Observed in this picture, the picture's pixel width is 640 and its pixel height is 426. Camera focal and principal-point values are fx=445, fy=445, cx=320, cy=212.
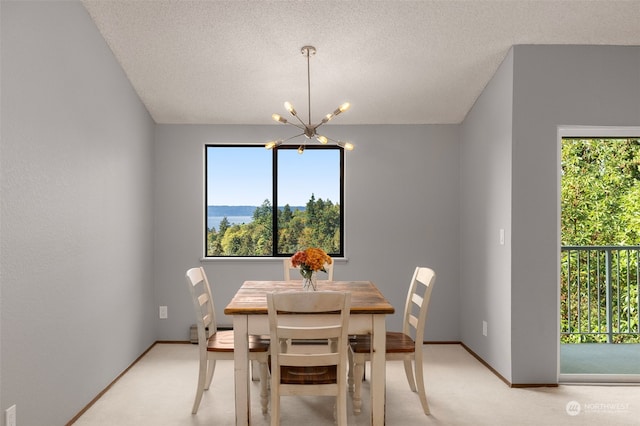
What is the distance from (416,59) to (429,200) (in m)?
1.55

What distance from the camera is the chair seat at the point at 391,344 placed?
2760 mm

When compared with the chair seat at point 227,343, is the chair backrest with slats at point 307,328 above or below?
above

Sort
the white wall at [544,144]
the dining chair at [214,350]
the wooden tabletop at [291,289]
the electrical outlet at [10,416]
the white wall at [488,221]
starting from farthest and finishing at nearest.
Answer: the white wall at [488,221] < the white wall at [544,144] < the dining chair at [214,350] < the wooden tabletop at [291,289] < the electrical outlet at [10,416]

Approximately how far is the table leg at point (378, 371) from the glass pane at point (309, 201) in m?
2.22

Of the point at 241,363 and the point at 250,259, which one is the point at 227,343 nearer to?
the point at 241,363

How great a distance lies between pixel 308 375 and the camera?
2.41m

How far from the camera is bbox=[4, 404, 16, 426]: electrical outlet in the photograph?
2107 mm

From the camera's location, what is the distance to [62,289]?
8.73ft

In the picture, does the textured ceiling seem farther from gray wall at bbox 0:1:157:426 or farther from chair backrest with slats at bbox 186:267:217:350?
chair backrest with slats at bbox 186:267:217:350

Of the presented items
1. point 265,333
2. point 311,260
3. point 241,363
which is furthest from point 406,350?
point 241,363

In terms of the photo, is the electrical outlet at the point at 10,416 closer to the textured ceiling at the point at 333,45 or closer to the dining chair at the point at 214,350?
the dining chair at the point at 214,350

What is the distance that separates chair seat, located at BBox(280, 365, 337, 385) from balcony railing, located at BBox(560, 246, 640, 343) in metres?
2.88

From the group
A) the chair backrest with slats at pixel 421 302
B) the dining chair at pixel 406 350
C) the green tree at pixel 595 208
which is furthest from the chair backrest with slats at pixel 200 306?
the green tree at pixel 595 208

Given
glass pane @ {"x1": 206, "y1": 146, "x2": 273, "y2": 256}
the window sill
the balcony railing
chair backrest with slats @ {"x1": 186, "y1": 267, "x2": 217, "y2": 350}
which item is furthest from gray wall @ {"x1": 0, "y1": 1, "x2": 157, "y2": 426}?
the balcony railing
